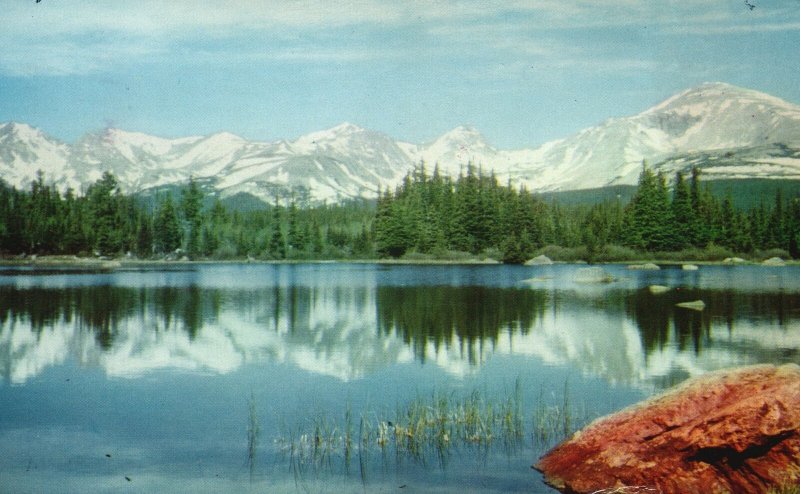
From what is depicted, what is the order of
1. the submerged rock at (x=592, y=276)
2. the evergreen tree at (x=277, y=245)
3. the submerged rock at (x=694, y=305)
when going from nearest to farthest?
the submerged rock at (x=694, y=305) → the submerged rock at (x=592, y=276) → the evergreen tree at (x=277, y=245)

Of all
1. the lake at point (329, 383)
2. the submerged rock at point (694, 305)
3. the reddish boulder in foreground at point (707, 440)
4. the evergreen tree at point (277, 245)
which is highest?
the evergreen tree at point (277, 245)

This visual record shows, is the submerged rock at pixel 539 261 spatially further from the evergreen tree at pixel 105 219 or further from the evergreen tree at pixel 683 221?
the evergreen tree at pixel 105 219

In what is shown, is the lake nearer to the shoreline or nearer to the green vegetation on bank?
the shoreline

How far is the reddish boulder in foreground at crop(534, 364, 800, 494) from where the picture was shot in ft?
37.7

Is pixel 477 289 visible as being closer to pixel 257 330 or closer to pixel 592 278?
pixel 592 278

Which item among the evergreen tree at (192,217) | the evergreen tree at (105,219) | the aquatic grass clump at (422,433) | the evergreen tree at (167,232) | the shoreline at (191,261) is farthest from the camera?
the evergreen tree at (192,217)

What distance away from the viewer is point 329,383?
21.8 meters

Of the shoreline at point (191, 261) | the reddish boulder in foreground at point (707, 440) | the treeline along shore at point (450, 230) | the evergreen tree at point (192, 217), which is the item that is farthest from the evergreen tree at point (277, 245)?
the reddish boulder in foreground at point (707, 440)

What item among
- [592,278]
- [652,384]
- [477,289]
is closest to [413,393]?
[652,384]

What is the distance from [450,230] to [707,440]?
448ft

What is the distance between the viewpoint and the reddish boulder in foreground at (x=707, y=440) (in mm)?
11484

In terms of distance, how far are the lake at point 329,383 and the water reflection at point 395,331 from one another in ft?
0.43

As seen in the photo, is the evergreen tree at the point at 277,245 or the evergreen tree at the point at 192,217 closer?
the evergreen tree at the point at 277,245

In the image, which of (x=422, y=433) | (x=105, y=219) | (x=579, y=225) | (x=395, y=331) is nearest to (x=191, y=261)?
(x=105, y=219)
